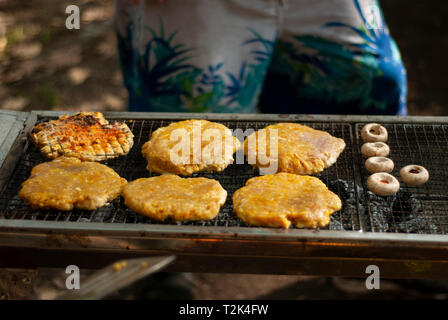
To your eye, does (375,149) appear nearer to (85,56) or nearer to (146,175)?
(146,175)

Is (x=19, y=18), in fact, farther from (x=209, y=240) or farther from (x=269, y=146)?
(x=209, y=240)

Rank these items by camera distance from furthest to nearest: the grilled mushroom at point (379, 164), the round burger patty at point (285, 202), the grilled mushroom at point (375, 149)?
the grilled mushroom at point (375, 149), the grilled mushroom at point (379, 164), the round burger patty at point (285, 202)

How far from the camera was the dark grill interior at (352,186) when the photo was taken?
2.72 m

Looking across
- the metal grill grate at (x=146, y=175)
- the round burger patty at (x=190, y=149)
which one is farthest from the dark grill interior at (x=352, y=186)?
the round burger patty at (x=190, y=149)

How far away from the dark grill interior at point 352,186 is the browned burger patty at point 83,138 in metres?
0.08

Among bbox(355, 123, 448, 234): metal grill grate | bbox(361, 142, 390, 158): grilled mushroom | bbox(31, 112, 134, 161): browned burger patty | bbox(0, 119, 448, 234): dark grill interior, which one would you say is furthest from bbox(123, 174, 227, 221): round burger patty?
bbox(361, 142, 390, 158): grilled mushroom

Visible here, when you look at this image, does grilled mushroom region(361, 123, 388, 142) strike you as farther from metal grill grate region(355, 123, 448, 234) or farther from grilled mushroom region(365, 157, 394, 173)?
grilled mushroom region(365, 157, 394, 173)

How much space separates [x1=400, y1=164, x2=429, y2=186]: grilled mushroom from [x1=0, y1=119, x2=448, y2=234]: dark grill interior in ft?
0.28

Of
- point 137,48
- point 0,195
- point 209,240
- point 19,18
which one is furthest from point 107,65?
point 209,240

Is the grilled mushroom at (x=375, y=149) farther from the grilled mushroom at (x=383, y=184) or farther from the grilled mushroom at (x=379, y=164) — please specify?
the grilled mushroom at (x=383, y=184)

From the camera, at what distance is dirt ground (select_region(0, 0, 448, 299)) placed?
723cm

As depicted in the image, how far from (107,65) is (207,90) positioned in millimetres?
4306

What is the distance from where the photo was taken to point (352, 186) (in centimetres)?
305

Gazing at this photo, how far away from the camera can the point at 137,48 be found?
4.01 meters
